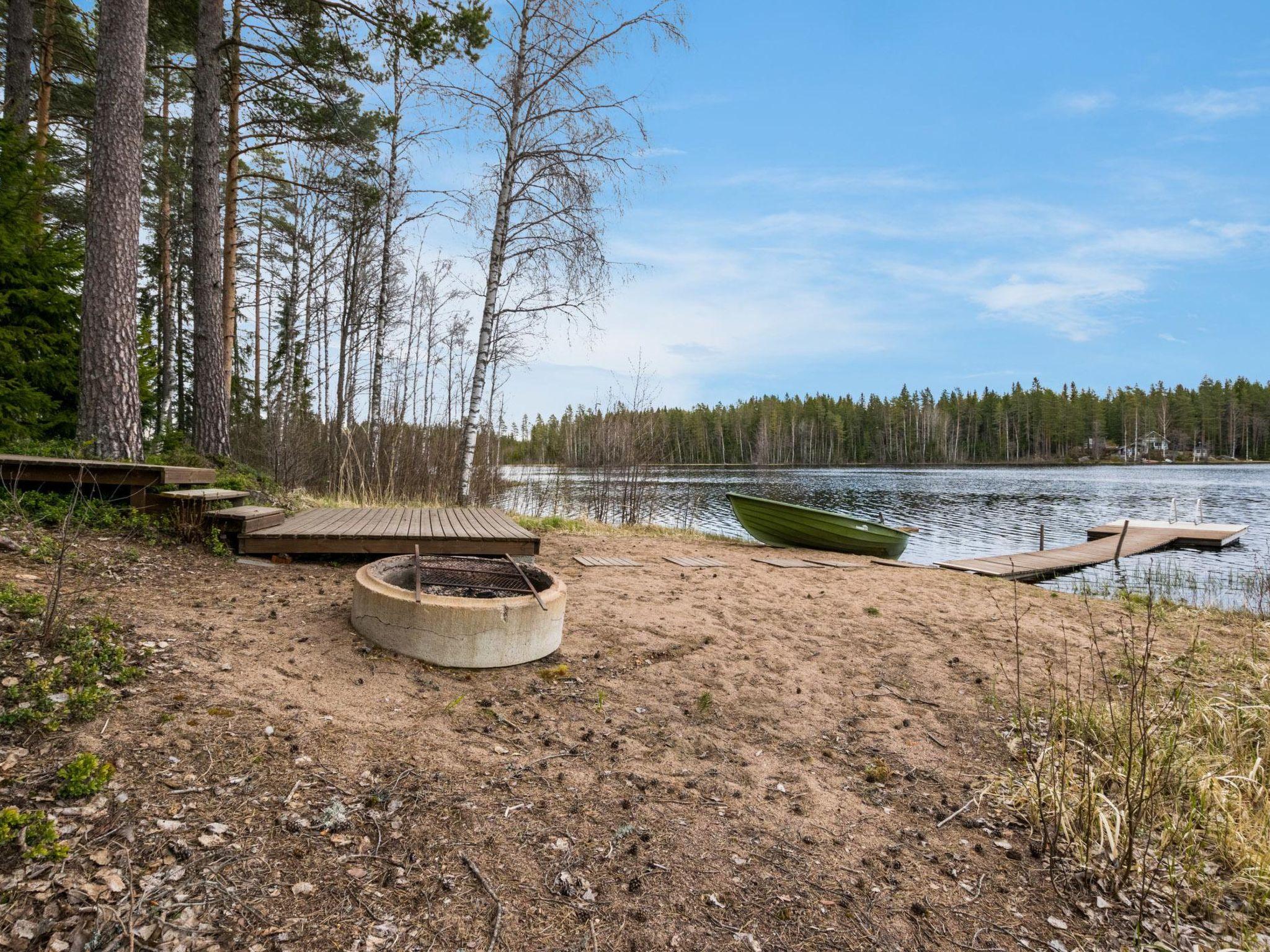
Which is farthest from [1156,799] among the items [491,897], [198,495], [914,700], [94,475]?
[94,475]

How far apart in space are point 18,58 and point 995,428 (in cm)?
9431

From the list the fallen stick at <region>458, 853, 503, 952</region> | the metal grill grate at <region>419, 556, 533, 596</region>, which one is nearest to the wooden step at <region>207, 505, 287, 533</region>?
the metal grill grate at <region>419, 556, 533, 596</region>

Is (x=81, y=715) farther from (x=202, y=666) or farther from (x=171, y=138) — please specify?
(x=171, y=138)

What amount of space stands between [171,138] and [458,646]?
50.8 feet

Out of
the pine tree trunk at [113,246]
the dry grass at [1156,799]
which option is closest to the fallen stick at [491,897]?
the dry grass at [1156,799]

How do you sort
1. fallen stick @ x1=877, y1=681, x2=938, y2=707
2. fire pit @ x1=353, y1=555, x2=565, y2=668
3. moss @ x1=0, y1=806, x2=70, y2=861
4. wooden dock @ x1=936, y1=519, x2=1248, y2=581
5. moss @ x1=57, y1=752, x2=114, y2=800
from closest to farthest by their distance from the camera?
1. moss @ x1=0, y1=806, x2=70, y2=861
2. moss @ x1=57, y1=752, x2=114, y2=800
3. fire pit @ x1=353, y1=555, x2=565, y2=668
4. fallen stick @ x1=877, y1=681, x2=938, y2=707
5. wooden dock @ x1=936, y1=519, x2=1248, y2=581

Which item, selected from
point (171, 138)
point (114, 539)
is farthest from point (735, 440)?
point (114, 539)

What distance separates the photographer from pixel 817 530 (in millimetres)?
10438

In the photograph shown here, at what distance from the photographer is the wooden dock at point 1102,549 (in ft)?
35.0

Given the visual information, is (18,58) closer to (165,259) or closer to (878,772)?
(165,259)

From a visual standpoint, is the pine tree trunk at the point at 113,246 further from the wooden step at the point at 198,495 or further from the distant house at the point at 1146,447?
the distant house at the point at 1146,447

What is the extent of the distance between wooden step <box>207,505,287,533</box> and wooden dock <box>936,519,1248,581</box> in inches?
341

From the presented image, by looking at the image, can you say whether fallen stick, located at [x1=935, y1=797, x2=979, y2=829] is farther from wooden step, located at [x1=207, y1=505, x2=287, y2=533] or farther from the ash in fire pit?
wooden step, located at [x1=207, y1=505, x2=287, y2=533]

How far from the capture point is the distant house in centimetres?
7912
